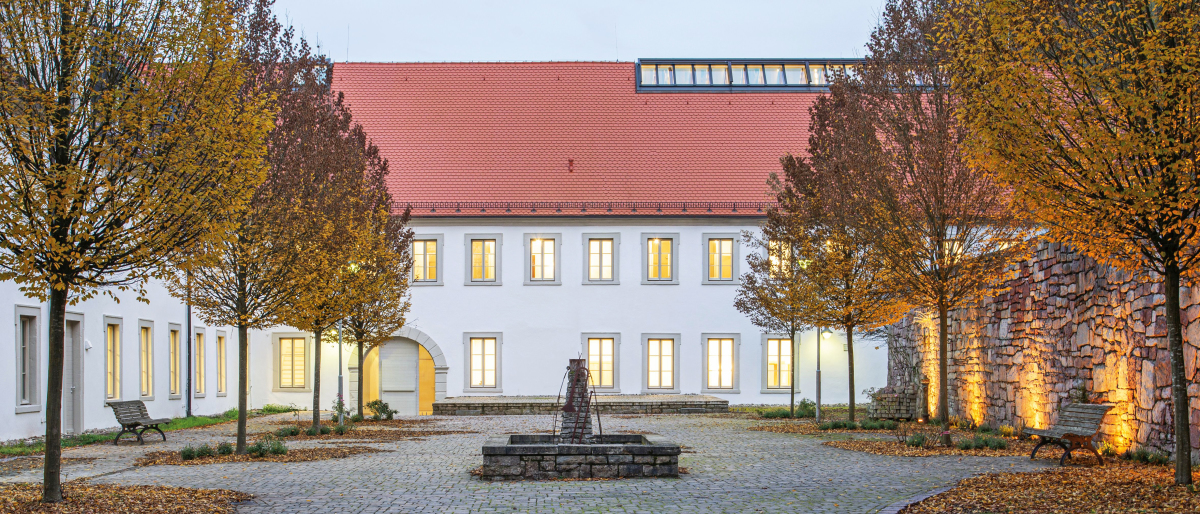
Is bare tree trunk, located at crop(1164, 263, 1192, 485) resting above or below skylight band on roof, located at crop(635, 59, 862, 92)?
below

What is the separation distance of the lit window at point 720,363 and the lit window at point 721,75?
9.27 metres

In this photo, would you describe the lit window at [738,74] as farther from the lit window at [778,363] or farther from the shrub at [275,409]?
the shrub at [275,409]

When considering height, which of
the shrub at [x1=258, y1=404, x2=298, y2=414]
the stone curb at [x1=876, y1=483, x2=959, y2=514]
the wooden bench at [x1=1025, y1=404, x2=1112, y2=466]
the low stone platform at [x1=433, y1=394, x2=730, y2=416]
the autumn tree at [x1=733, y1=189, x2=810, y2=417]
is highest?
the autumn tree at [x1=733, y1=189, x2=810, y2=417]

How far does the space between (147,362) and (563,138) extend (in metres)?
14.7

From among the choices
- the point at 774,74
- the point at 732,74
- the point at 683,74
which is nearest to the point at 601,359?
the point at 683,74

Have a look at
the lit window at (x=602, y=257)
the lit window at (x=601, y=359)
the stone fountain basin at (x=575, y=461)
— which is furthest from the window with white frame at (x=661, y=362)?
the stone fountain basin at (x=575, y=461)

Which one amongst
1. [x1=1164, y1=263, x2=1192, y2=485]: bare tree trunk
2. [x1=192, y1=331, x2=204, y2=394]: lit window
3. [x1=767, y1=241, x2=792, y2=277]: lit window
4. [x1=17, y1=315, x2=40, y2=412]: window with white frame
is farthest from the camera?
[x1=192, y1=331, x2=204, y2=394]: lit window

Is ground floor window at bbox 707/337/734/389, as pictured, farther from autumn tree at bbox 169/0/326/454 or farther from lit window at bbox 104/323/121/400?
autumn tree at bbox 169/0/326/454

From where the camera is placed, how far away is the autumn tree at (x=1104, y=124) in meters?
8.72

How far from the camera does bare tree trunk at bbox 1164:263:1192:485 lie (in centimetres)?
926

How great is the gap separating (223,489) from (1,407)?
8408 mm

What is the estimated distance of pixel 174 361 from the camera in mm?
25781

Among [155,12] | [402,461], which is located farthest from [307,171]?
[155,12]

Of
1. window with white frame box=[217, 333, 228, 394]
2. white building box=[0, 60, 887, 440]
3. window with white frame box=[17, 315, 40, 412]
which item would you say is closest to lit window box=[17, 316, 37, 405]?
window with white frame box=[17, 315, 40, 412]
